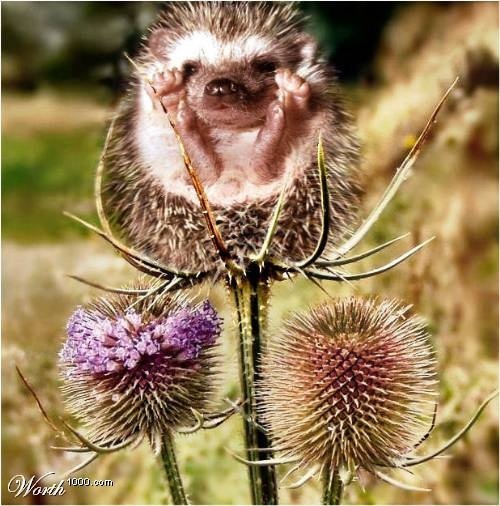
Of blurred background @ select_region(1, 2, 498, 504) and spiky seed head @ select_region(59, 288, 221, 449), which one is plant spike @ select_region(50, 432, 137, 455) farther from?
blurred background @ select_region(1, 2, 498, 504)

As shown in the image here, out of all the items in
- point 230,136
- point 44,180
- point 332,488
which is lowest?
point 332,488

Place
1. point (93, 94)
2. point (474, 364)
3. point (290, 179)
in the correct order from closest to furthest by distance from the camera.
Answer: point (290, 179) < point (93, 94) < point (474, 364)

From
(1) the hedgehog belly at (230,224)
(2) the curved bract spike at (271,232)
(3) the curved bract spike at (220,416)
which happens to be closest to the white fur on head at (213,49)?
(1) the hedgehog belly at (230,224)

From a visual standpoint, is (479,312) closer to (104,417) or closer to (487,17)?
(487,17)

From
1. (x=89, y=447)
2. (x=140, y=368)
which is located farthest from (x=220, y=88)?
(x=89, y=447)

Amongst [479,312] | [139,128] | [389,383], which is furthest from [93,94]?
[479,312]

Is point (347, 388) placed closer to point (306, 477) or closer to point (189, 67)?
point (306, 477)

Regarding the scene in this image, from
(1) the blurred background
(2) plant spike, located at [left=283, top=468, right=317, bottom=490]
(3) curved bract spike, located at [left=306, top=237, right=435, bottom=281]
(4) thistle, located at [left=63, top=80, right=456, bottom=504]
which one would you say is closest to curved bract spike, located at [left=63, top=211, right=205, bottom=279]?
(4) thistle, located at [left=63, top=80, right=456, bottom=504]
